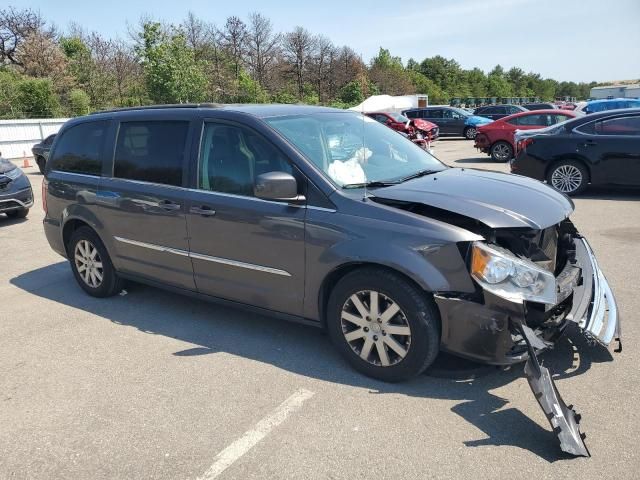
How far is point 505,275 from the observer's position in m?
3.09

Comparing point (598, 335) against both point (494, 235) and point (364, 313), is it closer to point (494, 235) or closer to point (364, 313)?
point (494, 235)

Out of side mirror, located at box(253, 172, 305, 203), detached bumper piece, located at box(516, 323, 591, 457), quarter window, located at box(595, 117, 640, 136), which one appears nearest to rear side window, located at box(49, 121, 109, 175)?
side mirror, located at box(253, 172, 305, 203)

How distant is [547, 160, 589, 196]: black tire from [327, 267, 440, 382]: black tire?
7.56 meters

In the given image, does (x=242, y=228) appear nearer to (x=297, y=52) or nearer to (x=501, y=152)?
(x=501, y=152)

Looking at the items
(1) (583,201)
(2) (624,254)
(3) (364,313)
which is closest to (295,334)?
(3) (364,313)

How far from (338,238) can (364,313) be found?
523 mm

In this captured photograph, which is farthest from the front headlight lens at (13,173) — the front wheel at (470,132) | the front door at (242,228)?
the front wheel at (470,132)

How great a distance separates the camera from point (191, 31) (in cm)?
4762

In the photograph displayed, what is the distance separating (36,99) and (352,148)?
102 ft

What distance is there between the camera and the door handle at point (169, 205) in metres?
4.38

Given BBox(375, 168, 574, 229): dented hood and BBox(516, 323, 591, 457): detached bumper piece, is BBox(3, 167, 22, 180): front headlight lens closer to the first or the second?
BBox(375, 168, 574, 229): dented hood

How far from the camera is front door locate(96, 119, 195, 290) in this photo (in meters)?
4.43

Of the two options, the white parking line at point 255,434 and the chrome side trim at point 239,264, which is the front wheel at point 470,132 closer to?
the chrome side trim at point 239,264

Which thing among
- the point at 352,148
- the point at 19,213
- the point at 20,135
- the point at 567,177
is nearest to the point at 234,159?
the point at 352,148
